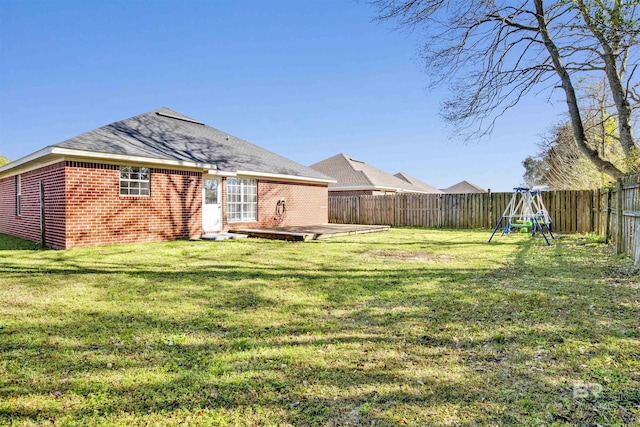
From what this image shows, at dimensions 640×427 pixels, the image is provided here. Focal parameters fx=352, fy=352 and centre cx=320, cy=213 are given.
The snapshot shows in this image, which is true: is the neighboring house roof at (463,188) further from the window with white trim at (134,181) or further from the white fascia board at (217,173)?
the window with white trim at (134,181)

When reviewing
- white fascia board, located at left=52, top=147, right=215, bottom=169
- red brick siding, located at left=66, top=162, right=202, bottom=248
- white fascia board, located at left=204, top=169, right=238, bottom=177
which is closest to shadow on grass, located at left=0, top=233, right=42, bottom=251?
red brick siding, located at left=66, top=162, right=202, bottom=248

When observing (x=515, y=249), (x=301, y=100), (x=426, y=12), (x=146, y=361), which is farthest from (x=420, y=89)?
(x=146, y=361)

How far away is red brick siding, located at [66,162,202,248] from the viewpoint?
30.8ft

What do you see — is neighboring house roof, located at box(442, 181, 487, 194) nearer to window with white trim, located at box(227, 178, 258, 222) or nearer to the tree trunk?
the tree trunk

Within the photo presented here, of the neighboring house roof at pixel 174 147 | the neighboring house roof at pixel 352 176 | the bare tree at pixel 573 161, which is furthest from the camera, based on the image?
the neighboring house roof at pixel 352 176

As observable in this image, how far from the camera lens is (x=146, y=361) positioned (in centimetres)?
290

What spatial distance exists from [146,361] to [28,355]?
1.07 meters

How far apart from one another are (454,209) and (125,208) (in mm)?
15415

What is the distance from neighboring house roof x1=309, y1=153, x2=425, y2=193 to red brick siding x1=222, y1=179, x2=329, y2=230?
18.6 ft

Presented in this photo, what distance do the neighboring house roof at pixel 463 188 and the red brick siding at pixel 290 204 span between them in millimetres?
35354

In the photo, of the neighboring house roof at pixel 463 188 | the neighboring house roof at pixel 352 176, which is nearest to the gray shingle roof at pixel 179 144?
the neighboring house roof at pixel 352 176

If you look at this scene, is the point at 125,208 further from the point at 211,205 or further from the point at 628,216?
the point at 628,216

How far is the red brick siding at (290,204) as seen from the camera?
1466 centimetres

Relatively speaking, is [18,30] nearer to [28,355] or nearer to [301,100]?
[301,100]
